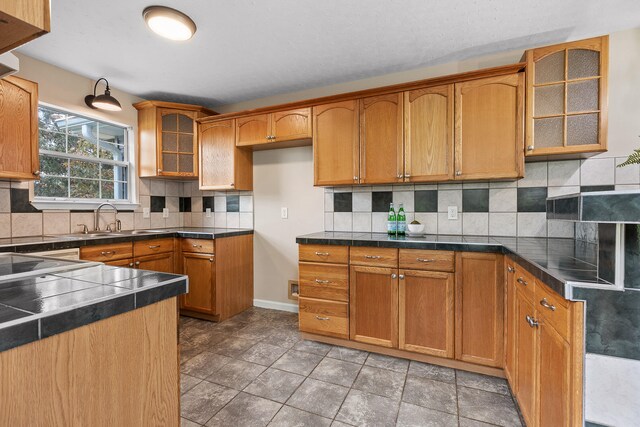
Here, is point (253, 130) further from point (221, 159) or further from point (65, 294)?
point (65, 294)

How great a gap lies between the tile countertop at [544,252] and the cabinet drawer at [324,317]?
51 centimetres

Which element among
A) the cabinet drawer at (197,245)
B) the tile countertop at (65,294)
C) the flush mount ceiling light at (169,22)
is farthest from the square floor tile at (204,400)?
the flush mount ceiling light at (169,22)

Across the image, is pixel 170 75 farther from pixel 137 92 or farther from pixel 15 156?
Answer: pixel 15 156

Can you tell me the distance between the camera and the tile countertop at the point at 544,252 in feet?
3.45

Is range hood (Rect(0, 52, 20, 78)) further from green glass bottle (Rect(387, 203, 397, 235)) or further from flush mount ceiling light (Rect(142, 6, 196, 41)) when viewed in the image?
green glass bottle (Rect(387, 203, 397, 235))

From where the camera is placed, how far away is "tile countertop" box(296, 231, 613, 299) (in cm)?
105

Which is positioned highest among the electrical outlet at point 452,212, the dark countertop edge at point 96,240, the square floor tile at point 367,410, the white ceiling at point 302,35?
the white ceiling at point 302,35

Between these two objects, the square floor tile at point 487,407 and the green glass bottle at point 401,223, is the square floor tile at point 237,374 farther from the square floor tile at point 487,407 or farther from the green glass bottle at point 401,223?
the green glass bottle at point 401,223

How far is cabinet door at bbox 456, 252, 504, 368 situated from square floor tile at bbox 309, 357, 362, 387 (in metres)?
0.74

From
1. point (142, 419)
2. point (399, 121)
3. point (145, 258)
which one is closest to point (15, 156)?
point (145, 258)

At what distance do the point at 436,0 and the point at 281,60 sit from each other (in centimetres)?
127

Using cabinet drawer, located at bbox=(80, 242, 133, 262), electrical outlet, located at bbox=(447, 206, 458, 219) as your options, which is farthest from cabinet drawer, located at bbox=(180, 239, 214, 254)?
electrical outlet, located at bbox=(447, 206, 458, 219)

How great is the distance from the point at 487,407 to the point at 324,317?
121cm

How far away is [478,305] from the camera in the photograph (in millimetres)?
1987
